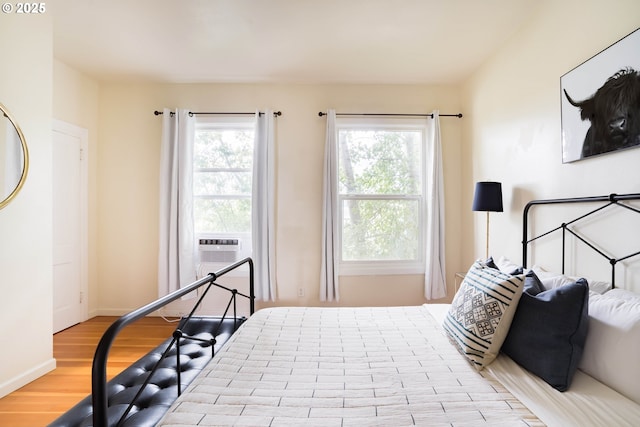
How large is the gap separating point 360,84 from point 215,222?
222 cm

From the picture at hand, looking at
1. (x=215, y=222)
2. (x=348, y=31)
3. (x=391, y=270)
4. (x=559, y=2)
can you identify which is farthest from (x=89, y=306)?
(x=559, y=2)

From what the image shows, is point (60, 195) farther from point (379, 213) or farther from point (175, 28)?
point (379, 213)

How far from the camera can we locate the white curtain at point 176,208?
327cm

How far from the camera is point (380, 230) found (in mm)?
3449

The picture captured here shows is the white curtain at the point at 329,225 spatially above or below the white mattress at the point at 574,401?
above

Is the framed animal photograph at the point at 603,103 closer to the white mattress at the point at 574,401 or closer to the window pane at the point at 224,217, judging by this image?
the white mattress at the point at 574,401

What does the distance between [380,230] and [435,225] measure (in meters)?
0.58

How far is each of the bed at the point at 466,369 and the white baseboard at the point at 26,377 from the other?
1.70 m

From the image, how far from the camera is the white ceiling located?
220cm

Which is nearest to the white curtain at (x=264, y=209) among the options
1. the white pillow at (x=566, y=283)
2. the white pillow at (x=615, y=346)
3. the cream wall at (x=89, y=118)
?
the cream wall at (x=89, y=118)

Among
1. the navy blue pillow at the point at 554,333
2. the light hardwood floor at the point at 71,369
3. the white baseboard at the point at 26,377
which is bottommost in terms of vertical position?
the light hardwood floor at the point at 71,369

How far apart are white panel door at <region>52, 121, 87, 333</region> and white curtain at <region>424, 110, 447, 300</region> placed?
12.0 ft

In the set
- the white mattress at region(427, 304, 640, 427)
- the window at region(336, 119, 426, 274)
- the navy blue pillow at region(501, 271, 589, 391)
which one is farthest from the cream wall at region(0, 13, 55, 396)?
the navy blue pillow at region(501, 271, 589, 391)

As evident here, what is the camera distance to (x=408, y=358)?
1356 mm
